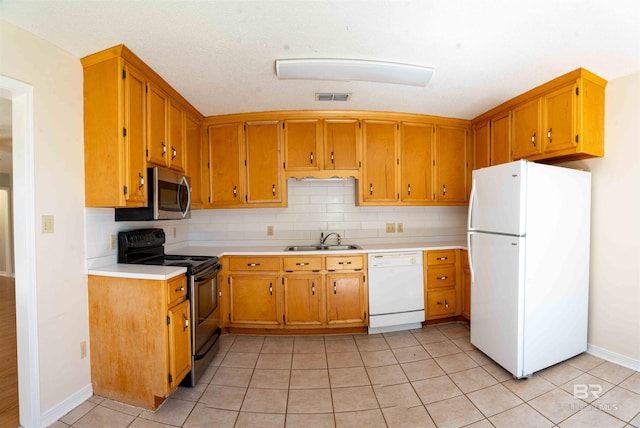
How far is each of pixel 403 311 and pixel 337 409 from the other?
4.57 feet

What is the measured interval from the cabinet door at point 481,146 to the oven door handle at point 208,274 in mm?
3139

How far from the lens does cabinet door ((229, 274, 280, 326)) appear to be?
2752 mm

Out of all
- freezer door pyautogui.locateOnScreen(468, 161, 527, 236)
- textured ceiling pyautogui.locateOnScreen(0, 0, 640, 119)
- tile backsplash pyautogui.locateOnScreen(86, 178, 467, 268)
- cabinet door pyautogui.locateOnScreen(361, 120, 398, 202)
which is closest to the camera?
textured ceiling pyautogui.locateOnScreen(0, 0, 640, 119)

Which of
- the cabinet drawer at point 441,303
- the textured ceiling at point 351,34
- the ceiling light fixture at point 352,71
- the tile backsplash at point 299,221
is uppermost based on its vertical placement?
the textured ceiling at point 351,34

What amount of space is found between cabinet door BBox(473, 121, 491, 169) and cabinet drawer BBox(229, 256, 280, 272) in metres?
2.63

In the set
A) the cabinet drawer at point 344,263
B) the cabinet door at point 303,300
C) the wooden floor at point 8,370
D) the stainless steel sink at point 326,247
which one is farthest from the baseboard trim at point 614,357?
the wooden floor at point 8,370

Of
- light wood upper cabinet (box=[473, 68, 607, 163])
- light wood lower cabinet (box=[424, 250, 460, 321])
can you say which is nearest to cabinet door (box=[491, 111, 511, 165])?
light wood upper cabinet (box=[473, 68, 607, 163])

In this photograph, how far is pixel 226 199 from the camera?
120 inches

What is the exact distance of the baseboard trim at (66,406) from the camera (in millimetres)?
1600

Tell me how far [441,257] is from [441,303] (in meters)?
0.52

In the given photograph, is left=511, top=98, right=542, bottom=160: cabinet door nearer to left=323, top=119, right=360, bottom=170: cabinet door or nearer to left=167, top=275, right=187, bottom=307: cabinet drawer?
left=323, top=119, right=360, bottom=170: cabinet door

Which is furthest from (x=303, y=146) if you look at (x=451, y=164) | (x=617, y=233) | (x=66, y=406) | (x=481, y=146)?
(x=617, y=233)

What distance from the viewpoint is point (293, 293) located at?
A: 9.05ft

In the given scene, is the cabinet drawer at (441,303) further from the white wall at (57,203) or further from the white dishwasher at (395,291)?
the white wall at (57,203)
